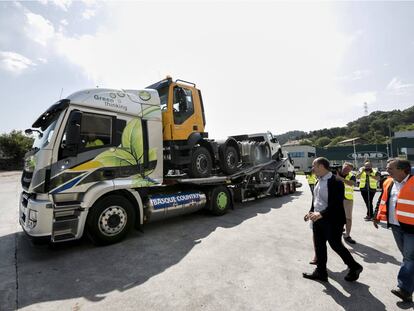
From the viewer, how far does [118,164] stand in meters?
5.20

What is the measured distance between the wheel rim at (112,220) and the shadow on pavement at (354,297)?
3.78 meters

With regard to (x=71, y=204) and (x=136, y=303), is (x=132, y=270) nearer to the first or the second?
(x=136, y=303)

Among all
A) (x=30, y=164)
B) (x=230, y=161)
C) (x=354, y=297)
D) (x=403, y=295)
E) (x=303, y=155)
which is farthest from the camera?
(x=303, y=155)

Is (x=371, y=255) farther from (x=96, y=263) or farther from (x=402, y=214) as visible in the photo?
(x=96, y=263)

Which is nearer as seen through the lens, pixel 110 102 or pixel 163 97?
pixel 110 102

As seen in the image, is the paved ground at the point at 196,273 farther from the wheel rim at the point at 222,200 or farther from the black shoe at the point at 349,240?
the wheel rim at the point at 222,200

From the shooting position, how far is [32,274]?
12.4 ft

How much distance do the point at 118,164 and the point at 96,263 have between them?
76.2 inches

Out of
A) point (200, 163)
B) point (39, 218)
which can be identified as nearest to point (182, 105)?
point (200, 163)

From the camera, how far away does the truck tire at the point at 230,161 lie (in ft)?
26.2

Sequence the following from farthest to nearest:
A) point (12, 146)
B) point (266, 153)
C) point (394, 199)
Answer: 1. point (12, 146)
2. point (266, 153)
3. point (394, 199)

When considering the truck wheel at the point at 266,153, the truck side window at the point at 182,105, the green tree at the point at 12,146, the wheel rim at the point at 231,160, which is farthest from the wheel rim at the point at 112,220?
the green tree at the point at 12,146

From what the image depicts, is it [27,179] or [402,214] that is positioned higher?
[27,179]

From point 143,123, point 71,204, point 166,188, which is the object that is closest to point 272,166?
point 166,188
